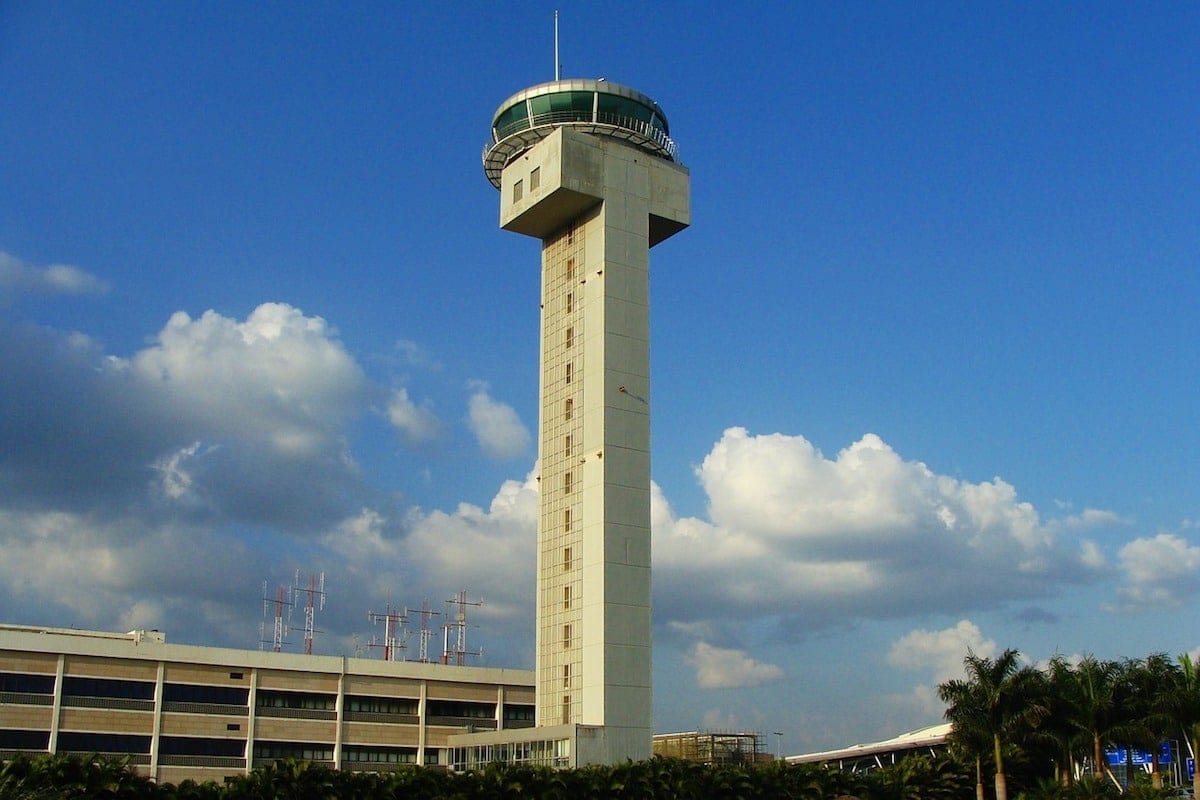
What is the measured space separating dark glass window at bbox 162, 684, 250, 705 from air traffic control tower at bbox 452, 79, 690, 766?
20.9 metres

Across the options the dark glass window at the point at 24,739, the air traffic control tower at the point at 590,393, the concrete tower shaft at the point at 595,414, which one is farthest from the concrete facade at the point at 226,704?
the concrete tower shaft at the point at 595,414

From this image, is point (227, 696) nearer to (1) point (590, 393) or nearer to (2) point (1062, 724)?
(1) point (590, 393)

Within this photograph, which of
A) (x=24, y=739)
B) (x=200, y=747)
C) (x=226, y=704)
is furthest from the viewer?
(x=226, y=704)

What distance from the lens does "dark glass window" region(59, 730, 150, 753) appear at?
99.4 meters

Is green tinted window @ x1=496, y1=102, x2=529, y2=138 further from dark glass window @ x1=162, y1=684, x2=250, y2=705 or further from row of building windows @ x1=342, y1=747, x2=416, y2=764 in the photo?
row of building windows @ x1=342, y1=747, x2=416, y2=764

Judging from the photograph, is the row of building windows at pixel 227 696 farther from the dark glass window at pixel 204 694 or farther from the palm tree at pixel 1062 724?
the palm tree at pixel 1062 724

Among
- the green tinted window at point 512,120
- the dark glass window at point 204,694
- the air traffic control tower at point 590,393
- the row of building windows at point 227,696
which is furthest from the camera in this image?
the dark glass window at point 204,694

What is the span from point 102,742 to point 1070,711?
72690 mm

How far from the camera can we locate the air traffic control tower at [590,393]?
87938 millimetres

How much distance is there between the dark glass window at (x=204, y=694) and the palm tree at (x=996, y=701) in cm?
5629

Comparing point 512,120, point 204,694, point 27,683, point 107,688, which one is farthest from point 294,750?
point 512,120

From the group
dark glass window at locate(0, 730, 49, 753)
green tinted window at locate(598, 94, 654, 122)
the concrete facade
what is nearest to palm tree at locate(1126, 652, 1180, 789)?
the concrete facade

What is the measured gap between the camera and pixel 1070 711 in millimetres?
93938

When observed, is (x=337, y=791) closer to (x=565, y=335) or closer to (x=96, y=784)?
(x=96, y=784)
